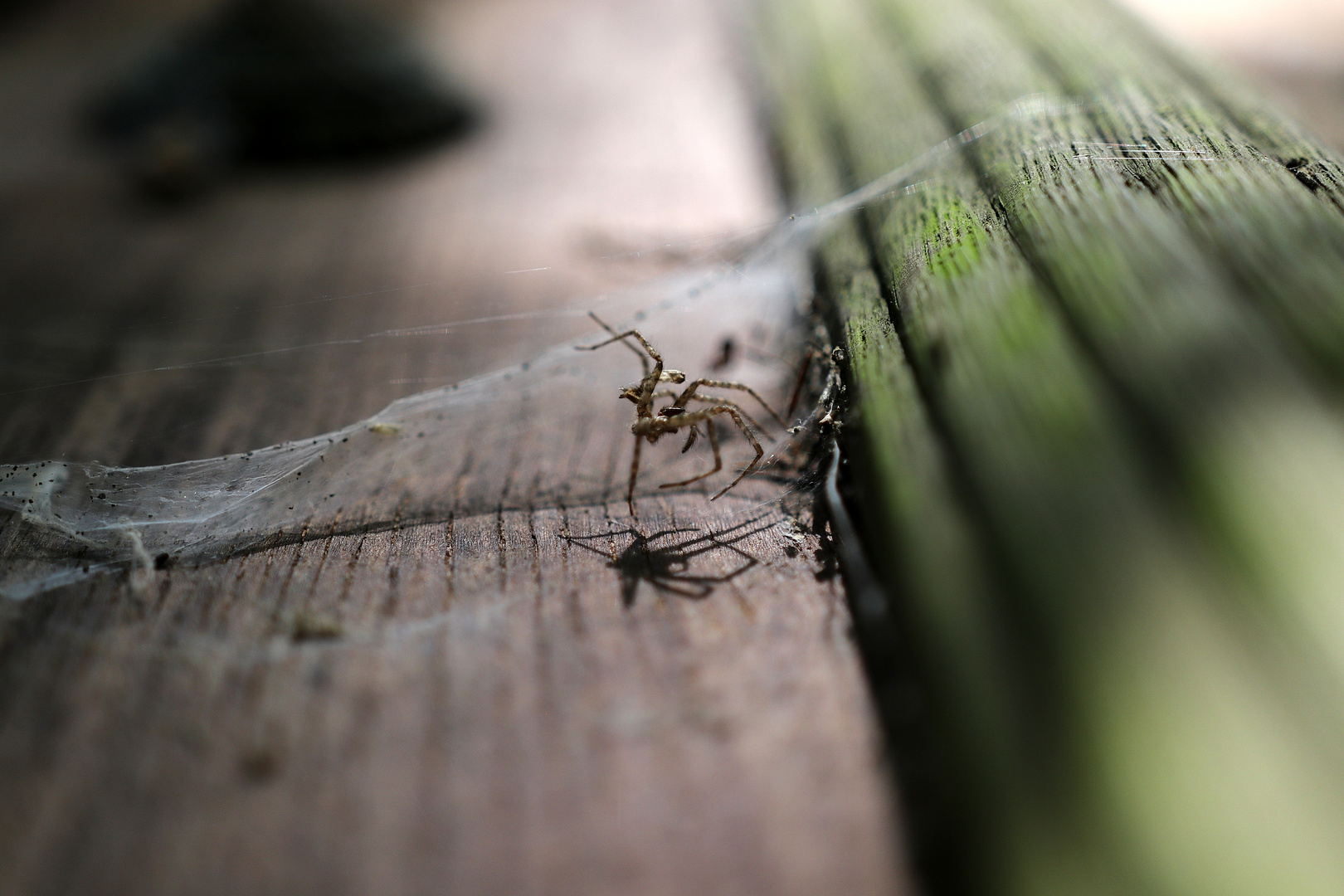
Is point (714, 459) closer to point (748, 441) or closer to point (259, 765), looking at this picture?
point (748, 441)

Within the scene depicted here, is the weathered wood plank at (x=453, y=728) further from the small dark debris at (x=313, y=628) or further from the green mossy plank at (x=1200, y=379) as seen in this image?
the green mossy plank at (x=1200, y=379)

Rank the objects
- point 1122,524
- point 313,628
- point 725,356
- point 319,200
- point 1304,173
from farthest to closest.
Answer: point 319,200
point 725,356
point 1304,173
point 313,628
point 1122,524

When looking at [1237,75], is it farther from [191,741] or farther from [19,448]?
[19,448]

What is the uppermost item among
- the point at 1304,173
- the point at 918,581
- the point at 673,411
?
the point at 1304,173

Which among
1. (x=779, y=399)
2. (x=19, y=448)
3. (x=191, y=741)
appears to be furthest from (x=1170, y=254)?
(x=19, y=448)

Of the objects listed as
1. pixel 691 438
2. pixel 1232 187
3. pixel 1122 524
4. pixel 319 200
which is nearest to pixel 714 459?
pixel 691 438

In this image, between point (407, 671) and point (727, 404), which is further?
point (727, 404)
